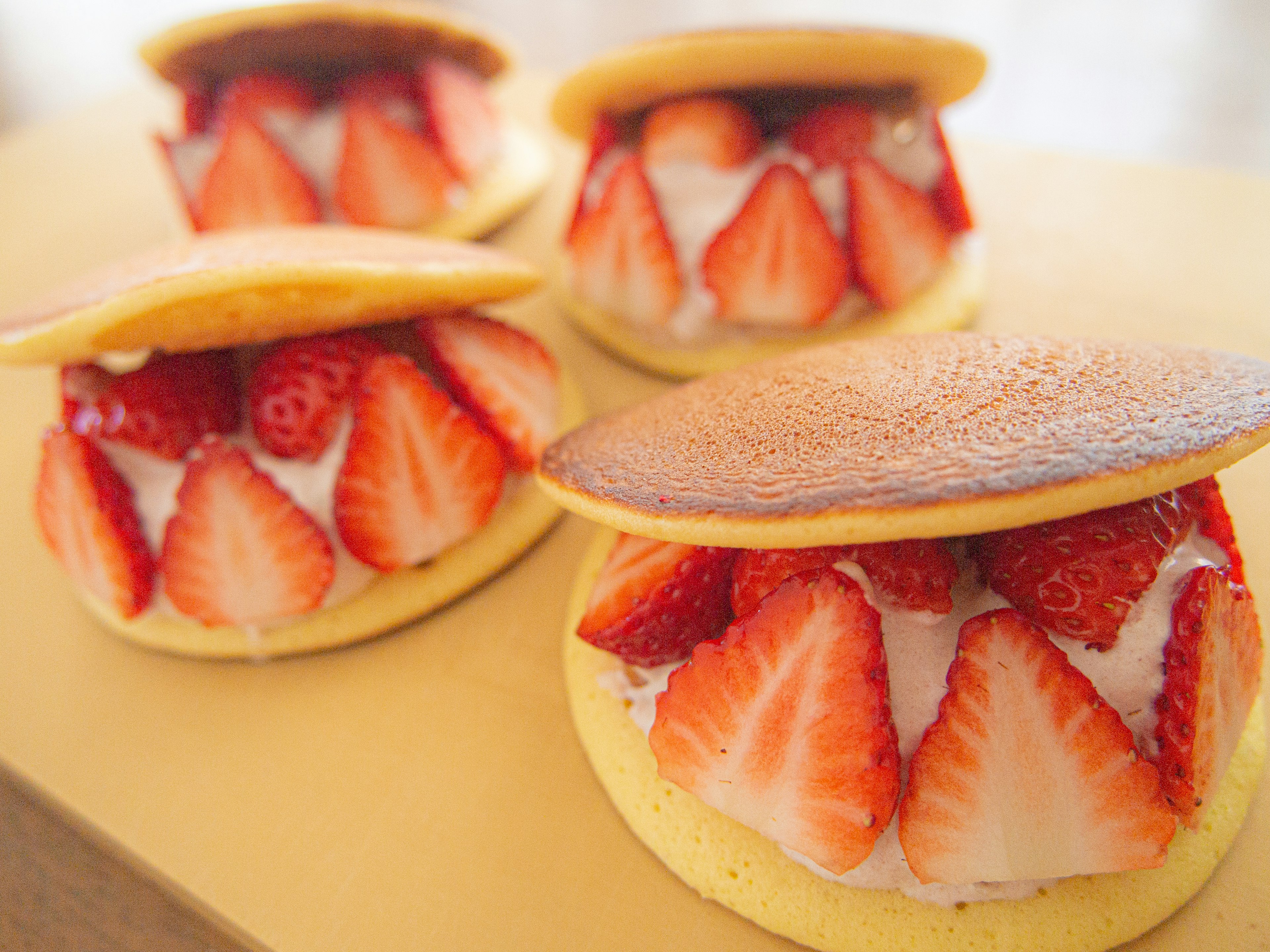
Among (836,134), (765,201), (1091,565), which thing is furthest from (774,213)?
(1091,565)

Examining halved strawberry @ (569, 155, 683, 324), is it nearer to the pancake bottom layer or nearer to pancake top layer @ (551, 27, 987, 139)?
pancake top layer @ (551, 27, 987, 139)

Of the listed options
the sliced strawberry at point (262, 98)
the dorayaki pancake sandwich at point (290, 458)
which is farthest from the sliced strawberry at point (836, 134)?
the sliced strawberry at point (262, 98)

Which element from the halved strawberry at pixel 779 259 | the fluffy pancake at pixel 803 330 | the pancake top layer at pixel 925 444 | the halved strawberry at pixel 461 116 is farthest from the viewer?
the halved strawberry at pixel 461 116

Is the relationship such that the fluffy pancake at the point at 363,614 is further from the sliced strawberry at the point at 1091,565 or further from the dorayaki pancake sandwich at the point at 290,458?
the sliced strawberry at the point at 1091,565

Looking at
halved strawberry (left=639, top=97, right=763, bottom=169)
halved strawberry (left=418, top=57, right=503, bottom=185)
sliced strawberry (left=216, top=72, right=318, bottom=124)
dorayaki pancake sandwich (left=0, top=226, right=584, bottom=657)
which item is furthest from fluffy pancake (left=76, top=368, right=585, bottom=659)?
sliced strawberry (left=216, top=72, right=318, bottom=124)

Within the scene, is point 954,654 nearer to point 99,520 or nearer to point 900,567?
point 900,567

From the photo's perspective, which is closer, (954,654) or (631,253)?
(954,654)
